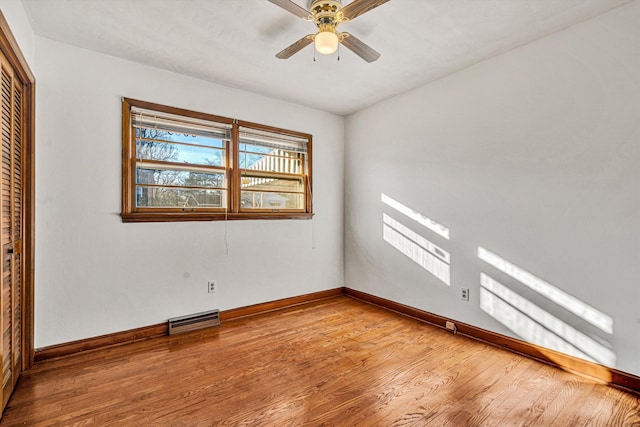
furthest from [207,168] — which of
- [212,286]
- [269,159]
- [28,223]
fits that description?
[28,223]

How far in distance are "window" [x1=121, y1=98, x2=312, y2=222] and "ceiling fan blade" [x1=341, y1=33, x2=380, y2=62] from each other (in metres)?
1.70

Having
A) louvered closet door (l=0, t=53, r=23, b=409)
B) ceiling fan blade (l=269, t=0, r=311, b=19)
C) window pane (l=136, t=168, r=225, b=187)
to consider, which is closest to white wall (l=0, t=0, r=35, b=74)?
louvered closet door (l=0, t=53, r=23, b=409)

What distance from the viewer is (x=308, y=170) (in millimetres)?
4094

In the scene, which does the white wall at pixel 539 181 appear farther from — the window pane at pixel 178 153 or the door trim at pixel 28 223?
the door trim at pixel 28 223

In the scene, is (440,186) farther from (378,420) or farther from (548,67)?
(378,420)

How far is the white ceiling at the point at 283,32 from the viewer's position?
2092 mm

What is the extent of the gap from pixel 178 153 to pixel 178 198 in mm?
451

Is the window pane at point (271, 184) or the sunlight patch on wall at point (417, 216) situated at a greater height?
the window pane at point (271, 184)

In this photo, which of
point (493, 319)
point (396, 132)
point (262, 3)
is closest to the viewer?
point (262, 3)

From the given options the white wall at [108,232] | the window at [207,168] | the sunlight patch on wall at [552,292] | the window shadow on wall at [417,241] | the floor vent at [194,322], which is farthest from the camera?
the window shadow on wall at [417,241]

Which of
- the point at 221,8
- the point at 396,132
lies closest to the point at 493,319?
the point at 396,132

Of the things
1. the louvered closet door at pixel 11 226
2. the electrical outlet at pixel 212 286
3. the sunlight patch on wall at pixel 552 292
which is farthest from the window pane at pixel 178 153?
the sunlight patch on wall at pixel 552 292

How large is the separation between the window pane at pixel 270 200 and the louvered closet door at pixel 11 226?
73.3 inches

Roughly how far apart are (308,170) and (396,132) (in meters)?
1.20
